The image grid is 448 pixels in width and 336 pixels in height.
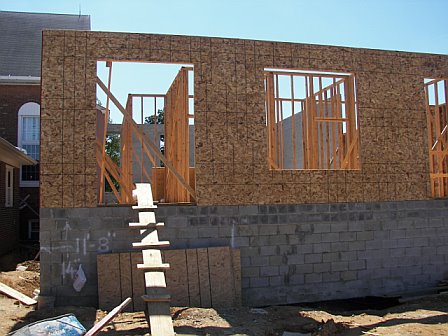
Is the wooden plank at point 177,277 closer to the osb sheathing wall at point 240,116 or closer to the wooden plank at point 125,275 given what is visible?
the wooden plank at point 125,275

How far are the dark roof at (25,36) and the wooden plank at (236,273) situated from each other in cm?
1337

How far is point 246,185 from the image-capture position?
8.84m

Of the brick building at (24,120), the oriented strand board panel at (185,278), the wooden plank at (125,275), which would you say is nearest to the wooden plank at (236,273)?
the oriented strand board panel at (185,278)

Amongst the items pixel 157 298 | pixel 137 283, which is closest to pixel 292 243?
pixel 137 283

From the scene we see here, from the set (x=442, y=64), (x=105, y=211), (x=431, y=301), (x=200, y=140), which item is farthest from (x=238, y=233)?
(x=442, y=64)

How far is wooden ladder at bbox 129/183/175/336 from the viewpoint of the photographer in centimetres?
616

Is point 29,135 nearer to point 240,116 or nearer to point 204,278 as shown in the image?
point 240,116

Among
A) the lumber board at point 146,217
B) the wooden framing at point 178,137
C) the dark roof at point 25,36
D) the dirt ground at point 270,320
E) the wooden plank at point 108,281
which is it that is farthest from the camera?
the dark roof at point 25,36

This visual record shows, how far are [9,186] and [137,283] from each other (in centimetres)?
927

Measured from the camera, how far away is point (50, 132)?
26.5 feet

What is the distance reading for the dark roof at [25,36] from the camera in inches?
732

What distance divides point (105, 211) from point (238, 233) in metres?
2.45

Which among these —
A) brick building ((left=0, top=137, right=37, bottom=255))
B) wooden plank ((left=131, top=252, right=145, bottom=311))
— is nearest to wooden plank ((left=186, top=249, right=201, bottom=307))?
wooden plank ((left=131, top=252, right=145, bottom=311))

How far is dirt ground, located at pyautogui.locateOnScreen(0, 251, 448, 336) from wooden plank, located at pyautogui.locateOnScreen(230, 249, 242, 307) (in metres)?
0.32
